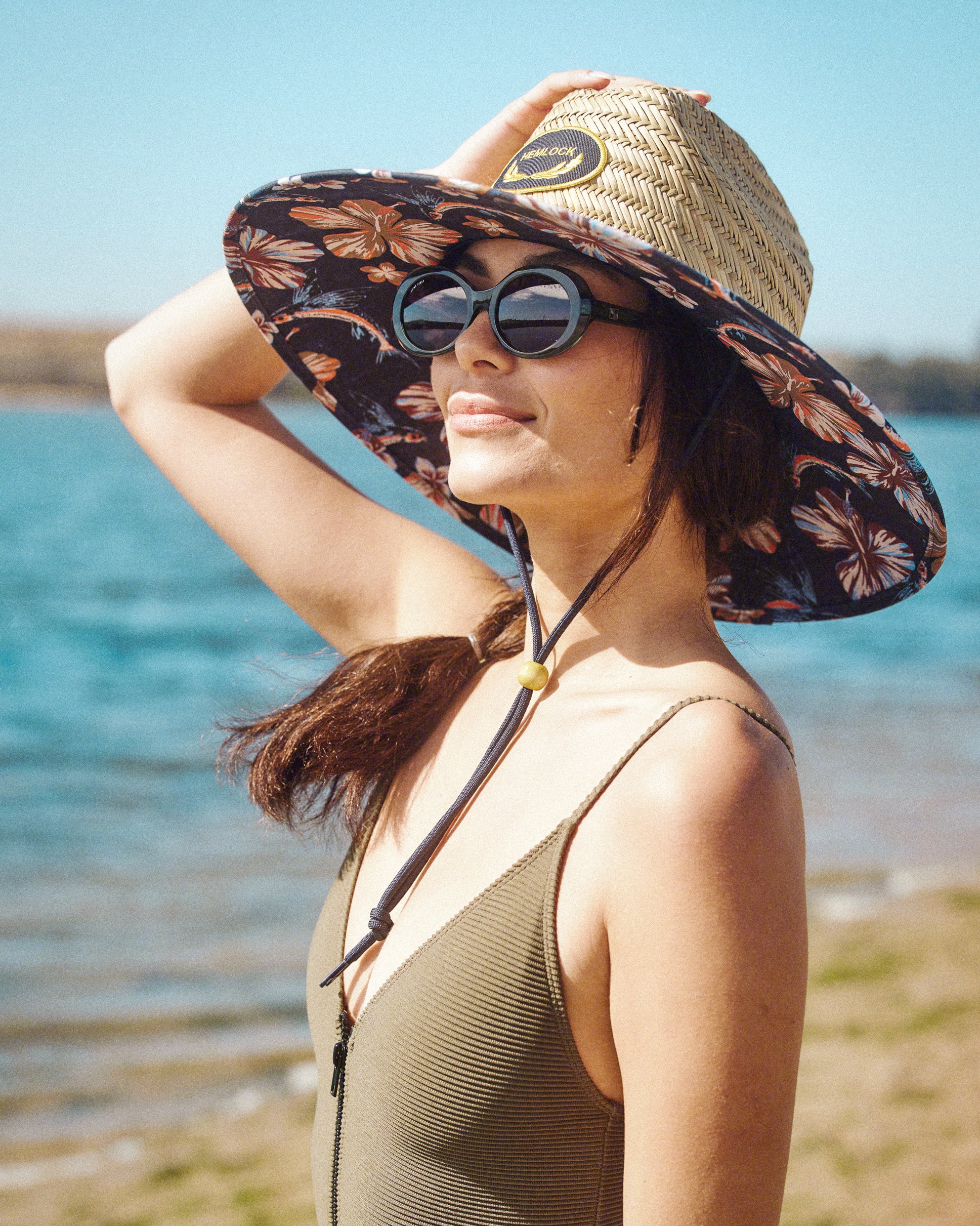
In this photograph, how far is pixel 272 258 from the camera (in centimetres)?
185

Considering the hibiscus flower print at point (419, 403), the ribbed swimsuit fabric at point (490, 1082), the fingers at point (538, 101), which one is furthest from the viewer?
the hibiscus flower print at point (419, 403)

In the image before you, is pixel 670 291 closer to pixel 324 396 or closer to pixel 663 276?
pixel 663 276

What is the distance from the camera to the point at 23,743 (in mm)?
Answer: 11406

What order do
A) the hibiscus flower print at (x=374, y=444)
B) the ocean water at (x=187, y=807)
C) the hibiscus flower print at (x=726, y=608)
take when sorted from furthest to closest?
the ocean water at (x=187, y=807) < the hibiscus flower print at (x=374, y=444) < the hibiscus flower print at (x=726, y=608)

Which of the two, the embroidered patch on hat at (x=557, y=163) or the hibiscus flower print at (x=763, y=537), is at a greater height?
the embroidered patch on hat at (x=557, y=163)

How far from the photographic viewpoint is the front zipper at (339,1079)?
4.98 ft

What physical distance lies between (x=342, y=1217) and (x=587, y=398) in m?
1.11

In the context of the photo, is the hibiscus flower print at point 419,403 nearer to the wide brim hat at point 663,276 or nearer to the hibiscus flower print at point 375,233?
the wide brim hat at point 663,276

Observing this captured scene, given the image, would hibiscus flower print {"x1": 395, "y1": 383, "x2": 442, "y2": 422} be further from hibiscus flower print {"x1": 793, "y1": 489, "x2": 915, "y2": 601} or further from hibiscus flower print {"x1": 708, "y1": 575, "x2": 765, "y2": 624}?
hibiscus flower print {"x1": 793, "y1": 489, "x2": 915, "y2": 601}

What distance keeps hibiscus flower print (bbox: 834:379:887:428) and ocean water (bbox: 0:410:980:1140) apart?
0.67 m

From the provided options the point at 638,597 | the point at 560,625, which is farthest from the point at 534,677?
the point at 638,597

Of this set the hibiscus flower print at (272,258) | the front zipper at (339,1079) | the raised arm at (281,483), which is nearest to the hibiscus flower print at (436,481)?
the raised arm at (281,483)

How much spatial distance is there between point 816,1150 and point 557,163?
3.80m

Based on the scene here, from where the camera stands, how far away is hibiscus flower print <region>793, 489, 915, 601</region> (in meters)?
1.70
